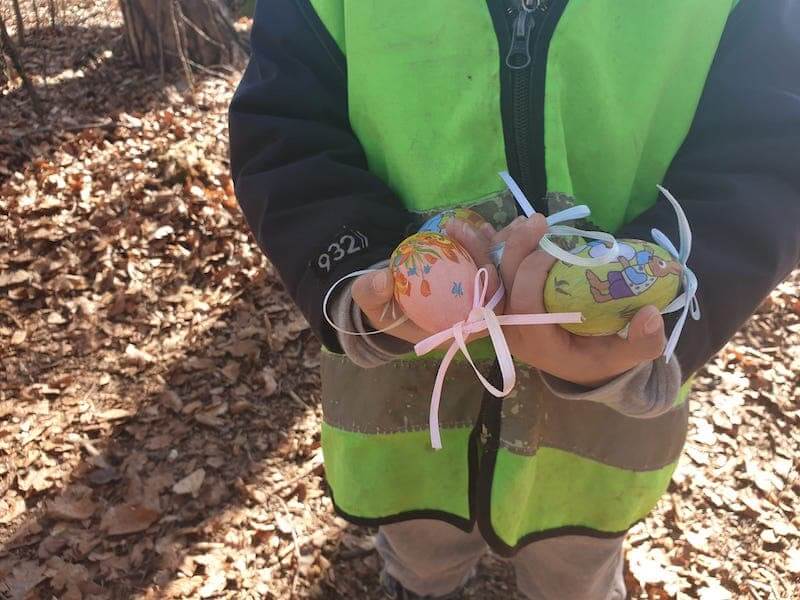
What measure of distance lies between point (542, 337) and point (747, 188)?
0.49 metres

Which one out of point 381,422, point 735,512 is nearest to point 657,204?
point 381,422

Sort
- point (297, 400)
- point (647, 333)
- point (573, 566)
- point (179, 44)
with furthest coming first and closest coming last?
point (179, 44)
point (297, 400)
point (573, 566)
point (647, 333)

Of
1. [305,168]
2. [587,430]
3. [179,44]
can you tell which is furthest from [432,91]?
[179,44]

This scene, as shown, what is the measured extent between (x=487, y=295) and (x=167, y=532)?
6.48 ft

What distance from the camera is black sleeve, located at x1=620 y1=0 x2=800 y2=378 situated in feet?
3.86

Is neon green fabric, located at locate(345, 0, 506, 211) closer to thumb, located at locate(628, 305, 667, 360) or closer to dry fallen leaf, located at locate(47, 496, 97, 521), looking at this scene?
thumb, located at locate(628, 305, 667, 360)

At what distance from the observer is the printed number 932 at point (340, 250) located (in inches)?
50.5

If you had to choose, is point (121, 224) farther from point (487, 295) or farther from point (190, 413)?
point (487, 295)

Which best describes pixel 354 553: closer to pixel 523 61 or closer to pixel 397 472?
pixel 397 472

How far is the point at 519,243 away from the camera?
1047mm

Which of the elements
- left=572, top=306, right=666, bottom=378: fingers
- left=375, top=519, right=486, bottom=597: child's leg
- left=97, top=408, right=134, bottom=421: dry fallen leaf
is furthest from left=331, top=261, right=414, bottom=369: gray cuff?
left=97, top=408, right=134, bottom=421: dry fallen leaf

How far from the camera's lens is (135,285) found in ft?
10.9

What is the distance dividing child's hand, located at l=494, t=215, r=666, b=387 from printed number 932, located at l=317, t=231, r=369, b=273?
0.33 meters

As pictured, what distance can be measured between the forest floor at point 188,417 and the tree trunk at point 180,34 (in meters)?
0.77
